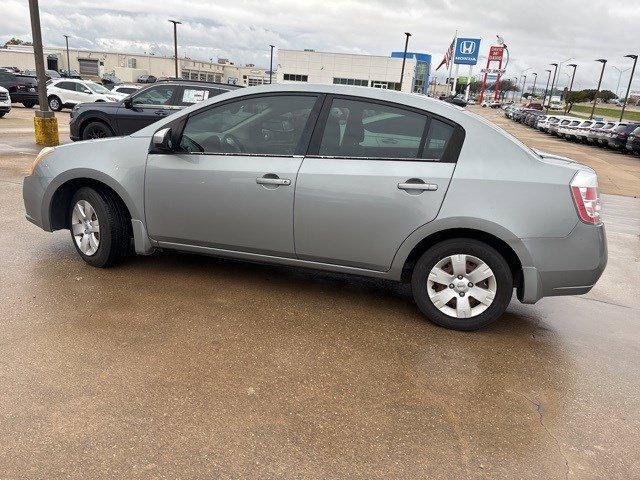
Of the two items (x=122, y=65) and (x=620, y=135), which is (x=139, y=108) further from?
(x=122, y=65)

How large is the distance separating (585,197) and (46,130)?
39.6 ft

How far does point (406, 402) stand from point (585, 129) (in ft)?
112

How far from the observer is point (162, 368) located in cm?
309

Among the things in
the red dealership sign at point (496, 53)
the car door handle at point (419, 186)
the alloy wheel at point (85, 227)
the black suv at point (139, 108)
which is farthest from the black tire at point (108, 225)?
the red dealership sign at point (496, 53)

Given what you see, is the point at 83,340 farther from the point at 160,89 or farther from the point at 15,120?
the point at 15,120

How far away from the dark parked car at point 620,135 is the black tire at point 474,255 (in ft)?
87.2

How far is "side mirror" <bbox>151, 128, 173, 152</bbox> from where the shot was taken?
13.4 feet

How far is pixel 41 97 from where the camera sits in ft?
39.3

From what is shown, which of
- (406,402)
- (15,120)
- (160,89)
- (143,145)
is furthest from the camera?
(15,120)

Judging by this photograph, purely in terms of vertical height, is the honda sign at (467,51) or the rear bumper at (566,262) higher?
the honda sign at (467,51)

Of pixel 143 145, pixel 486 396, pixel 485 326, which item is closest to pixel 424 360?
pixel 486 396

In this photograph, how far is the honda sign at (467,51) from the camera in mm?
86500

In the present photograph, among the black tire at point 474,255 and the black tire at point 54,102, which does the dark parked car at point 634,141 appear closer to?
the black tire at point 474,255

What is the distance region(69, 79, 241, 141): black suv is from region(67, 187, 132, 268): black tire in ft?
22.5
